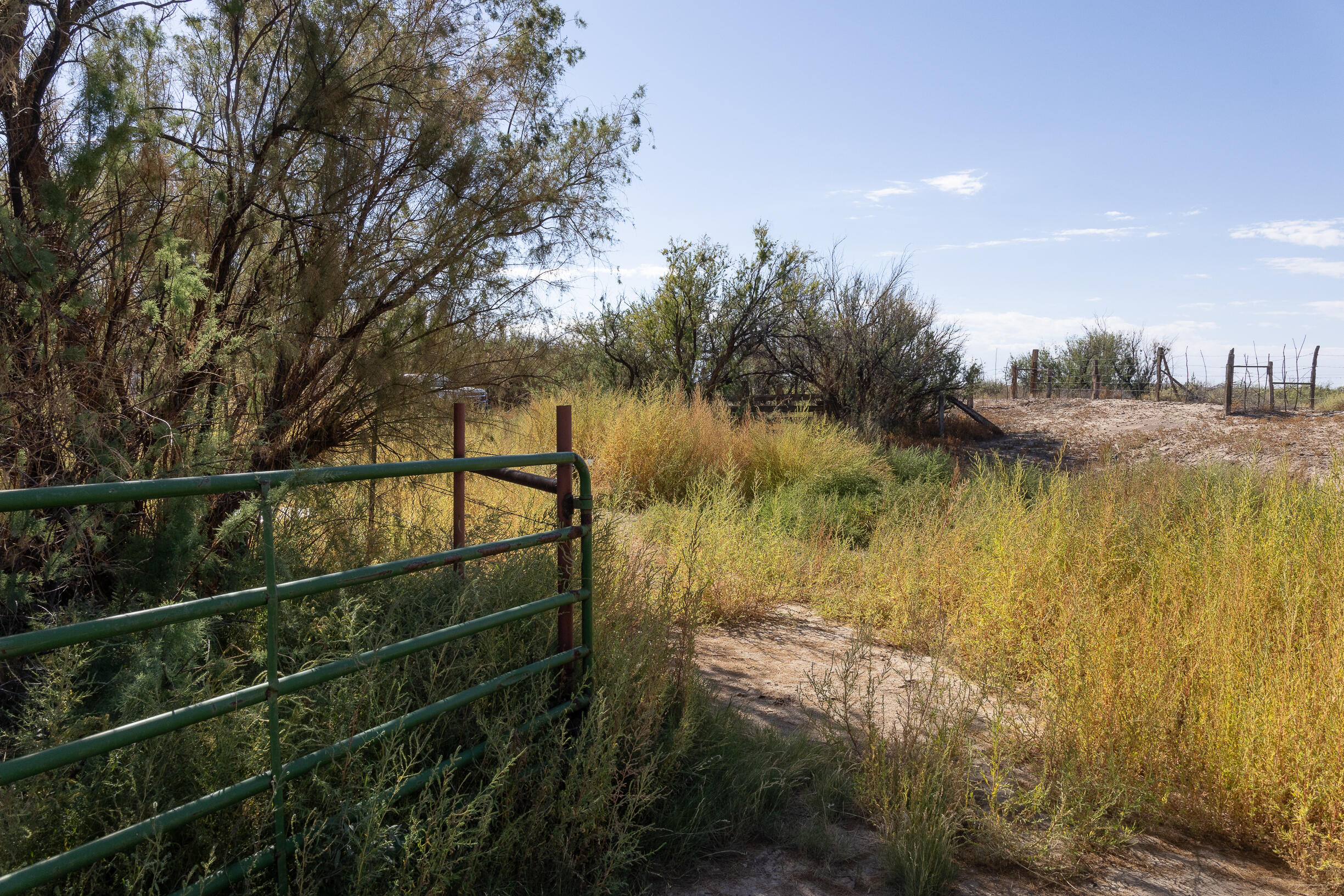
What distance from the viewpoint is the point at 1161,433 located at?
1606 cm

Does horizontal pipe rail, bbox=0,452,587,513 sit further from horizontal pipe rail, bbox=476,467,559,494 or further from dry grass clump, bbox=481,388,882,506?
dry grass clump, bbox=481,388,882,506

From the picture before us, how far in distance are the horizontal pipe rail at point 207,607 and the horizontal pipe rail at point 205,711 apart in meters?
0.18

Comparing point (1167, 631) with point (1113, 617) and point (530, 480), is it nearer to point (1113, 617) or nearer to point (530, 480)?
point (1113, 617)

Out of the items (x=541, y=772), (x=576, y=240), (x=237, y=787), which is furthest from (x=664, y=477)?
(x=237, y=787)

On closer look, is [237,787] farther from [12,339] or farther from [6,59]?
[6,59]

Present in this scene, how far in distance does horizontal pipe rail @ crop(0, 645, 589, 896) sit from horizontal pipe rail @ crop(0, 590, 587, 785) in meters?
0.16

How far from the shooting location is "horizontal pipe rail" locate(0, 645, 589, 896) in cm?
141

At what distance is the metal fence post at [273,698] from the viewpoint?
1.81 metres

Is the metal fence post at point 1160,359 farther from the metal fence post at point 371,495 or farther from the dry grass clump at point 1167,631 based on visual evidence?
the metal fence post at point 371,495

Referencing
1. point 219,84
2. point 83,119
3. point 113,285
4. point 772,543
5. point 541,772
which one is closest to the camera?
point 541,772

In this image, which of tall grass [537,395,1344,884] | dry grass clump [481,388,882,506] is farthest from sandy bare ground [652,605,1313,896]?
dry grass clump [481,388,882,506]

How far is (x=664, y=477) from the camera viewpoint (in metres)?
9.80

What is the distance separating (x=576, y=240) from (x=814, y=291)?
12306 mm

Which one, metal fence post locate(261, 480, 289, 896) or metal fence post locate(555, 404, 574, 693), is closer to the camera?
metal fence post locate(261, 480, 289, 896)
